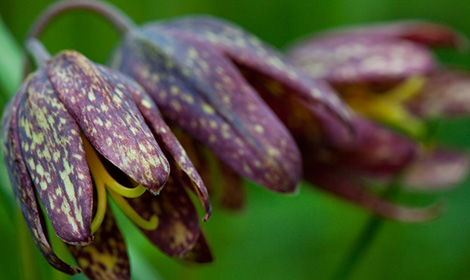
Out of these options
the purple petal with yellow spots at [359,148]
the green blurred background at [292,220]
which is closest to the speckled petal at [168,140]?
the purple petal with yellow spots at [359,148]

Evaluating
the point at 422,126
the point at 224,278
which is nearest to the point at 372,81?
the point at 422,126

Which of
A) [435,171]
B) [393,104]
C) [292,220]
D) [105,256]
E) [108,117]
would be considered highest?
[108,117]

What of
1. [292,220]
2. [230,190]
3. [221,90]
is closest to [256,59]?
[221,90]

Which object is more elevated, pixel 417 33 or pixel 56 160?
pixel 56 160

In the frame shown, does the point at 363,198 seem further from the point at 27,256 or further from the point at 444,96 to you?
the point at 27,256

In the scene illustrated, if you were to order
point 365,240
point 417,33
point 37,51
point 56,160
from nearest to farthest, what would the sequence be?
point 56,160 < point 37,51 < point 365,240 < point 417,33

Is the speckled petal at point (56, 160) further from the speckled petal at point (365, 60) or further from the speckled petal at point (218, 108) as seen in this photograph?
the speckled petal at point (365, 60)

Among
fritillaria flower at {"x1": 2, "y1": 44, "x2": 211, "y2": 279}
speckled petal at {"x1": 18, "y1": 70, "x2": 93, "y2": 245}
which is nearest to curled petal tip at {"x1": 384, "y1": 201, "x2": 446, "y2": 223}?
fritillaria flower at {"x1": 2, "y1": 44, "x2": 211, "y2": 279}
